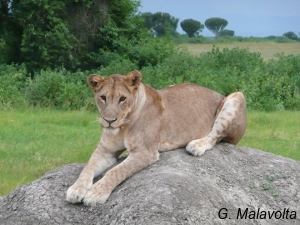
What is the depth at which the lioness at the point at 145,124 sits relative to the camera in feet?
20.7

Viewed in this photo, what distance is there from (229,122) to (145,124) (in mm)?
1022

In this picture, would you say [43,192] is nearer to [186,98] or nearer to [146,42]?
[186,98]

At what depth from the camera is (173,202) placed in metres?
5.86

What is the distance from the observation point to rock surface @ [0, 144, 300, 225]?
19.2ft

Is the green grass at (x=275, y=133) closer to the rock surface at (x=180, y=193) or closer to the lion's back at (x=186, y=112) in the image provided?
the lion's back at (x=186, y=112)

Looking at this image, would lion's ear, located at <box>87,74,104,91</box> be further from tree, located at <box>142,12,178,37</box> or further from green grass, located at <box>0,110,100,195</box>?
tree, located at <box>142,12,178,37</box>

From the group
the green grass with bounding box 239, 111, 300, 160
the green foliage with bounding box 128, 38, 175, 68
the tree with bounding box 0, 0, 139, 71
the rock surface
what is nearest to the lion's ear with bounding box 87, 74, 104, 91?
the rock surface

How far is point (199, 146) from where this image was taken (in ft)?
23.1

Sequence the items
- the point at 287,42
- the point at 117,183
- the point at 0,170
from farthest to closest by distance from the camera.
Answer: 1. the point at 287,42
2. the point at 0,170
3. the point at 117,183

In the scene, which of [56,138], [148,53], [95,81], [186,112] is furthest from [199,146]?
[148,53]

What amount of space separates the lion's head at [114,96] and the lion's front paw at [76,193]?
52cm

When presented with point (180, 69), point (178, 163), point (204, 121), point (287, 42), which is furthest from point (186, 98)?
point (287, 42)

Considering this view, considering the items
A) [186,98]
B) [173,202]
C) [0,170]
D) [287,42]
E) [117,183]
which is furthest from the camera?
[287,42]

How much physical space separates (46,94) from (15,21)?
6785 mm
